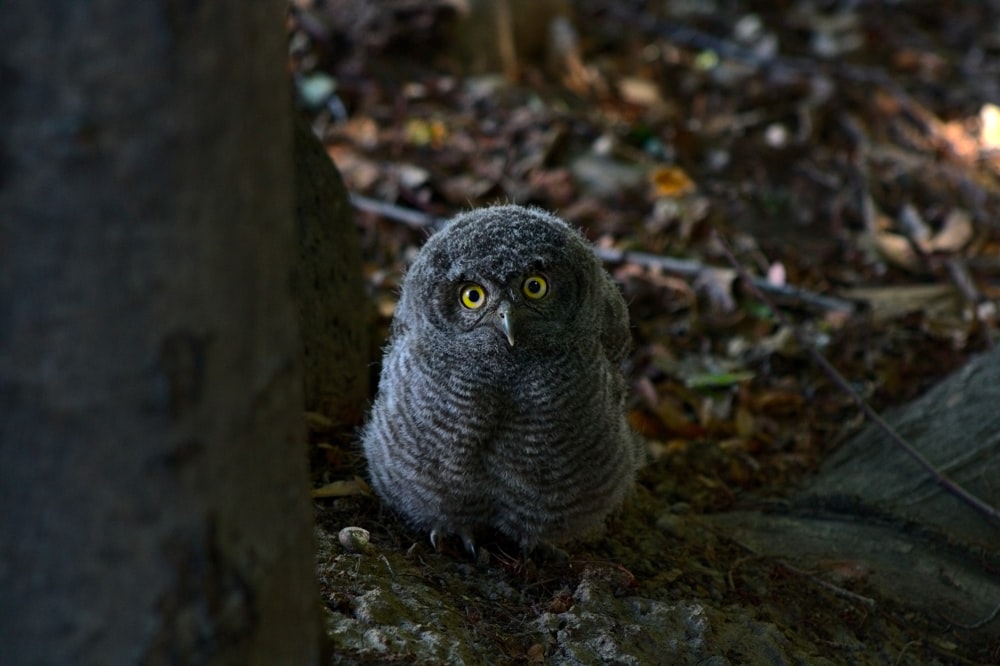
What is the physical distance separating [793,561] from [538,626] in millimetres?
1300

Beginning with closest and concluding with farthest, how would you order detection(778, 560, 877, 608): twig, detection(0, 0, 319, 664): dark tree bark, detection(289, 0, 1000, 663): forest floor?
detection(0, 0, 319, 664): dark tree bark, detection(778, 560, 877, 608): twig, detection(289, 0, 1000, 663): forest floor

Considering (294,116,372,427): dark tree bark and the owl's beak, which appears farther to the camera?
(294,116,372,427): dark tree bark

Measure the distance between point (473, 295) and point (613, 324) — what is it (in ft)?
2.32

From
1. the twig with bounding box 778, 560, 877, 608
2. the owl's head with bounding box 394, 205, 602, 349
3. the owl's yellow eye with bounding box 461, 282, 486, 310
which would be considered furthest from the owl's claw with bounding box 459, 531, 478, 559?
the twig with bounding box 778, 560, 877, 608

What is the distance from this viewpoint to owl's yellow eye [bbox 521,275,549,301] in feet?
9.93

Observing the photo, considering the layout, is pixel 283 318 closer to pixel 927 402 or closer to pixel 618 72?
pixel 927 402

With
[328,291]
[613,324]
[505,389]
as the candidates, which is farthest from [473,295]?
[328,291]

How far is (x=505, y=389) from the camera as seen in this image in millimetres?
3094

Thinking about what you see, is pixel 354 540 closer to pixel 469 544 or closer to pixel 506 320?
pixel 469 544

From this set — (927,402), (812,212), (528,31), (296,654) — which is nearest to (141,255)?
(296,654)

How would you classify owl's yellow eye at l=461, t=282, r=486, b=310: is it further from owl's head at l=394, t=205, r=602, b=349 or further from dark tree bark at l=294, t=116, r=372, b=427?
dark tree bark at l=294, t=116, r=372, b=427

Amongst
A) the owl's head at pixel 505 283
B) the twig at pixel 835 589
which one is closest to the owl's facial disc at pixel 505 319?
the owl's head at pixel 505 283

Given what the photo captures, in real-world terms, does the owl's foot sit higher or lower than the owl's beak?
lower

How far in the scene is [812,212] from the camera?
6836mm
